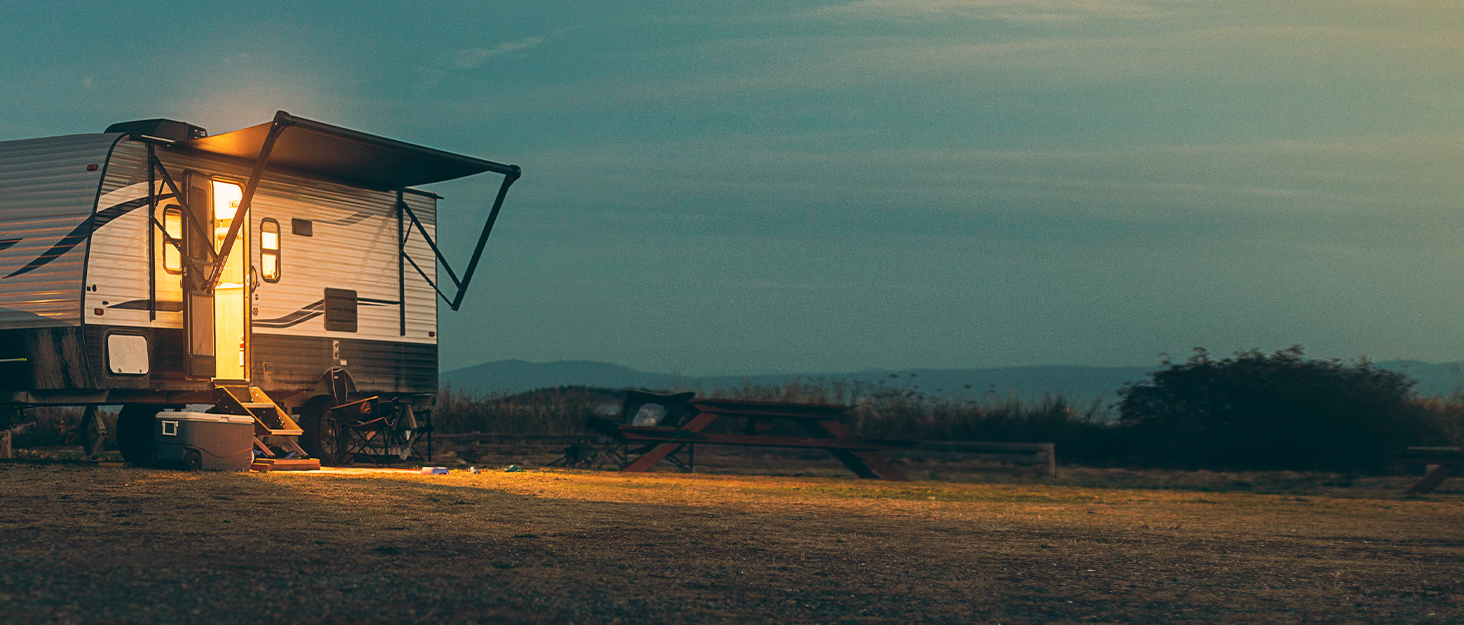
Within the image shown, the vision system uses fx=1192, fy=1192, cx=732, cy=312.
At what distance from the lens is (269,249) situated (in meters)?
13.8

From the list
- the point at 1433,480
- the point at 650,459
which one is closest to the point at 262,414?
the point at 650,459

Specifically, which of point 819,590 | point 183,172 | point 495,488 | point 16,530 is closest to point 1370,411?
point 495,488

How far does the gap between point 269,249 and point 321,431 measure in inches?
93.5

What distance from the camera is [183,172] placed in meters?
12.7

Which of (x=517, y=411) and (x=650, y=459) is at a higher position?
(x=517, y=411)

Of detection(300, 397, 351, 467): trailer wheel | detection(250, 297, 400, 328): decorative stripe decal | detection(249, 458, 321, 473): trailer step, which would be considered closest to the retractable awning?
detection(250, 297, 400, 328): decorative stripe decal

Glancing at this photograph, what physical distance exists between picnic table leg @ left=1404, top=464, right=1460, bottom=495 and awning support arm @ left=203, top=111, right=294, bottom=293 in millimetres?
13306

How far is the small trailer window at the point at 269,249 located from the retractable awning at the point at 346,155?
0.75 meters

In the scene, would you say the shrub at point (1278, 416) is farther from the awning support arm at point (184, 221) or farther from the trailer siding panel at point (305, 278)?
the awning support arm at point (184, 221)

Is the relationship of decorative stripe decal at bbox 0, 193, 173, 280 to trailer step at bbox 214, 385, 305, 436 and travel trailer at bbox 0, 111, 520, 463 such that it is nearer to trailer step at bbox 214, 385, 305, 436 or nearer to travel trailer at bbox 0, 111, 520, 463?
travel trailer at bbox 0, 111, 520, 463

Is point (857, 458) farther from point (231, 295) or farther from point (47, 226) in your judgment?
point (47, 226)

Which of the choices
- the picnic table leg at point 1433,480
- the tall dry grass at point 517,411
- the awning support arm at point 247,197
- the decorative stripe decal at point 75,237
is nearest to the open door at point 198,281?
the awning support arm at point 247,197

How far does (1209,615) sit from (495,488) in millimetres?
7451

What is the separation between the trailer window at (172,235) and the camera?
496 inches
